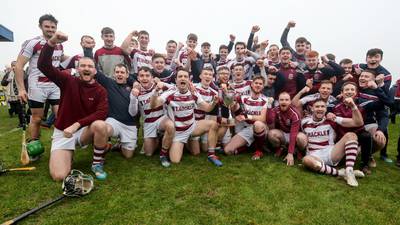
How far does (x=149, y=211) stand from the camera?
3240mm

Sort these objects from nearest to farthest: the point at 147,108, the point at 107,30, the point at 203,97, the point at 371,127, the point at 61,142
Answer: the point at 61,142 < the point at 371,127 < the point at 147,108 < the point at 203,97 < the point at 107,30

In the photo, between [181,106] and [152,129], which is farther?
[152,129]

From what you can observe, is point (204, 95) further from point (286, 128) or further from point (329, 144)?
point (329, 144)

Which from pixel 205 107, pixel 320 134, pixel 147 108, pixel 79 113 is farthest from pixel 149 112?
pixel 320 134

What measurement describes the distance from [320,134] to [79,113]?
156 inches

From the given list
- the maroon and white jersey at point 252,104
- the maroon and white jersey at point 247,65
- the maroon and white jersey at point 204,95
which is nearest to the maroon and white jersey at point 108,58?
the maroon and white jersey at point 204,95

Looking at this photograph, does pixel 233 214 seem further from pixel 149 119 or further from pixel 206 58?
pixel 206 58

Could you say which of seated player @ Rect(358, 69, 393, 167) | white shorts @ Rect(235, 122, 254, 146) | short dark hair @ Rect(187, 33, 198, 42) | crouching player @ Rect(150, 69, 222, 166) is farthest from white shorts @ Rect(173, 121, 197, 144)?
seated player @ Rect(358, 69, 393, 167)

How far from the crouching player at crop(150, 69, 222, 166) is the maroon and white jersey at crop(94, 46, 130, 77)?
145 cm

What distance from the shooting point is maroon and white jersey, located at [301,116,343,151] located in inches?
194

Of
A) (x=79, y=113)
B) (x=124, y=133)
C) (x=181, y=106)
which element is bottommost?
(x=124, y=133)

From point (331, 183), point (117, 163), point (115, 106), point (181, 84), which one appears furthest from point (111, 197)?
point (331, 183)

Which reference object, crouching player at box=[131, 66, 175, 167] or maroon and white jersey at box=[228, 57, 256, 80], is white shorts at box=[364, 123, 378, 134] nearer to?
maroon and white jersey at box=[228, 57, 256, 80]

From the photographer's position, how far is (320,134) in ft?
16.3
